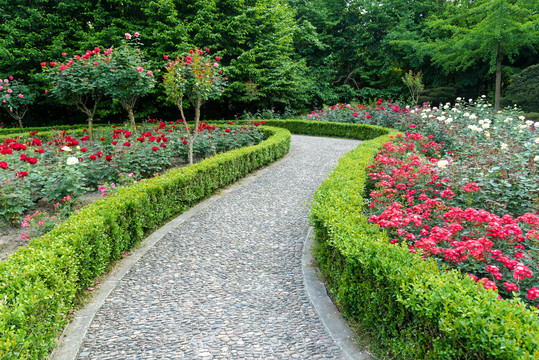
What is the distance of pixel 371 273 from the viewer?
2457mm

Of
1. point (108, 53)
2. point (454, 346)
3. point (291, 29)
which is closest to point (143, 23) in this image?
point (291, 29)

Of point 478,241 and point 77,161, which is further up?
point 77,161

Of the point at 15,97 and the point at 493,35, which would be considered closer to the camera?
the point at 15,97

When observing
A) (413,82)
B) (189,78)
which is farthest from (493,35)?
(189,78)

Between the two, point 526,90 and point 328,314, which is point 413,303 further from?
point 526,90

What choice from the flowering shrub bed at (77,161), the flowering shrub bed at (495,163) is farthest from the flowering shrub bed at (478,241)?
the flowering shrub bed at (77,161)

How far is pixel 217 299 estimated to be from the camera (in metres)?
3.23

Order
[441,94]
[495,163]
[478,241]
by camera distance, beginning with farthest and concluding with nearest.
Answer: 1. [441,94]
2. [495,163]
3. [478,241]

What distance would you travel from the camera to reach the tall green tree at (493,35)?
16.2m

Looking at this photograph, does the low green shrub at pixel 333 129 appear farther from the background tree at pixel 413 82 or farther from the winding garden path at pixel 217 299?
the winding garden path at pixel 217 299

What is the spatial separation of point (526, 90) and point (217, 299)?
59.4 ft

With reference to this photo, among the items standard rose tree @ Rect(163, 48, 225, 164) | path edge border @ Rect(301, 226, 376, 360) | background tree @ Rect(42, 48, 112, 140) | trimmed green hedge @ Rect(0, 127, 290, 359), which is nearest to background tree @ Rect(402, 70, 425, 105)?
standard rose tree @ Rect(163, 48, 225, 164)

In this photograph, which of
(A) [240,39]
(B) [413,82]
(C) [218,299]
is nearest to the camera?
(C) [218,299]

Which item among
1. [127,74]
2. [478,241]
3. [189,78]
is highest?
[127,74]
